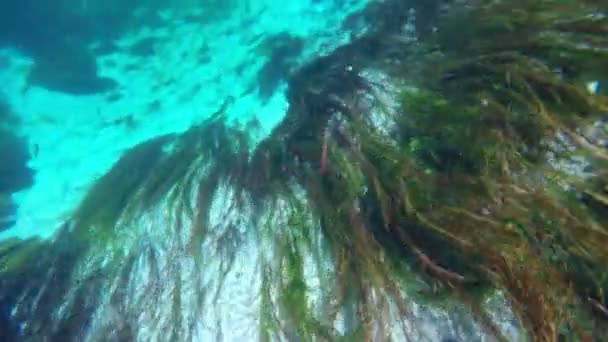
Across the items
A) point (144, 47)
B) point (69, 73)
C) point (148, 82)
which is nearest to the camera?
point (148, 82)

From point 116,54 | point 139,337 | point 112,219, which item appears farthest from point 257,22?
point 139,337

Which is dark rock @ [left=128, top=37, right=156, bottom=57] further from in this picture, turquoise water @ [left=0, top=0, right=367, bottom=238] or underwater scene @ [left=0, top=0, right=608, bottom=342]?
underwater scene @ [left=0, top=0, right=608, bottom=342]

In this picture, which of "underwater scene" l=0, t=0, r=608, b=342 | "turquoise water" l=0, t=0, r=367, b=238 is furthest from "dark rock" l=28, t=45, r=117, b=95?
"underwater scene" l=0, t=0, r=608, b=342

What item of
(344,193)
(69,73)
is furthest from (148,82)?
(344,193)

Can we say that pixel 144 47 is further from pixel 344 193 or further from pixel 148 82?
pixel 344 193

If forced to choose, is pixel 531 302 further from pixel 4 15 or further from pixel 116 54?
pixel 4 15

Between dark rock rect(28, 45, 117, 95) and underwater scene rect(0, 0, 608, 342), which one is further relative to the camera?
dark rock rect(28, 45, 117, 95)

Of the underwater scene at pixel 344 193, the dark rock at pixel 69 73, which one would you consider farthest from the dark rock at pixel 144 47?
the underwater scene at pixel 344 193

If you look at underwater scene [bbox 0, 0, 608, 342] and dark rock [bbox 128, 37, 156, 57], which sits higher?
dark rock [bbox 128, 37, 156, 57]
